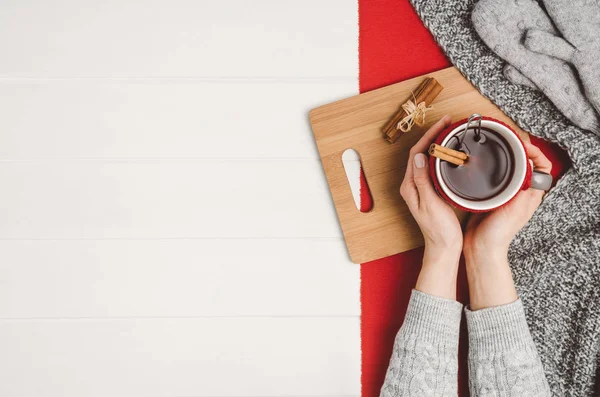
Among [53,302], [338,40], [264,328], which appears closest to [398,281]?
[264,328]

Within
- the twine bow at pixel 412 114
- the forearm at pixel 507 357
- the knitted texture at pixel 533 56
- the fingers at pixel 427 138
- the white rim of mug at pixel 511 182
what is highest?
the knitted texture at pixel 533 56

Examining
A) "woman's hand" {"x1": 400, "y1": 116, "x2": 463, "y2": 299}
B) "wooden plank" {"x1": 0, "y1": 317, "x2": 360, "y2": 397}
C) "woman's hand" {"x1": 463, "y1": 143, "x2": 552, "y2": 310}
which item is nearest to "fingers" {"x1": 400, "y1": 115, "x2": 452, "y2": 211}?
"woman's hand" {"x1": 400, "y1": 116, "x2": 463, "y2": 299}

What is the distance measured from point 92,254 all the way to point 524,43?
0.69 m

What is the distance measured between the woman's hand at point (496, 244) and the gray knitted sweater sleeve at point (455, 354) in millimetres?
21

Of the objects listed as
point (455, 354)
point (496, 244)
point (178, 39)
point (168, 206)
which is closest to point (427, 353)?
point (455, 354)

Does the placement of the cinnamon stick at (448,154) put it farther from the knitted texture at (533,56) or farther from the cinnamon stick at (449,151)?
the knitted texture at (533,56)

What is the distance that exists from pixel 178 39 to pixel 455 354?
0.61 m

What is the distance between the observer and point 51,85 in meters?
0.76

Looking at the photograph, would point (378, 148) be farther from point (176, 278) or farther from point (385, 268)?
point (176, 278)

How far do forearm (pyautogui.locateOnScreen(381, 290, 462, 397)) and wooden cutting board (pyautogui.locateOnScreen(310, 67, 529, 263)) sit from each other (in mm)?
93

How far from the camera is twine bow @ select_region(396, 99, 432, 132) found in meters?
0.68

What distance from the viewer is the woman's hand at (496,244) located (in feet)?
2.22

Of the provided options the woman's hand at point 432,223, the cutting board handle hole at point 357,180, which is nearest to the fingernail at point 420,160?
the woman's hand at point 432,223

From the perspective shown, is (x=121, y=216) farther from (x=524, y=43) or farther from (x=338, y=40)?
(x=524, y=43)
